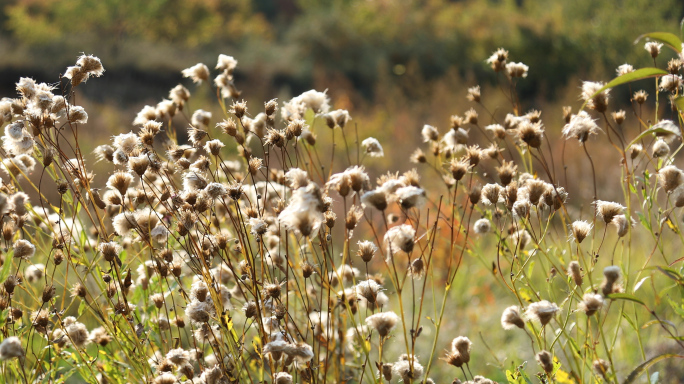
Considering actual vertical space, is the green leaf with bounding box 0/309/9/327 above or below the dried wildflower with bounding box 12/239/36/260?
below

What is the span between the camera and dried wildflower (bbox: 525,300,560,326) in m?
1.18

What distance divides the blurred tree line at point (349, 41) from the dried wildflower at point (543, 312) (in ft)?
38.9

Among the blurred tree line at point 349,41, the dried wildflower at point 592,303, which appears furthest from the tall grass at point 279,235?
the blurred tree line at point 349,41

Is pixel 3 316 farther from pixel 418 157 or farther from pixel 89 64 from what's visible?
pixel 418 157

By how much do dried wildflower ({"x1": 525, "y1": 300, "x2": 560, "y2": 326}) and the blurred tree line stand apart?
1185 cm

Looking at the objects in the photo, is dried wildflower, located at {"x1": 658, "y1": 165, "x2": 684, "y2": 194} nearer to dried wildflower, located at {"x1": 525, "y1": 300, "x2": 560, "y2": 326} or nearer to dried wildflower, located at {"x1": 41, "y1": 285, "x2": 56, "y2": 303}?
dried wildflower, located at {"x1": 525, "y1": 300, "x2": 560, "y2": 326}

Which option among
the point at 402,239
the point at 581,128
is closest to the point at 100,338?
the point at 402,239

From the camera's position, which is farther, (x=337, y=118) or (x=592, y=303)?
(x=337, y=118)

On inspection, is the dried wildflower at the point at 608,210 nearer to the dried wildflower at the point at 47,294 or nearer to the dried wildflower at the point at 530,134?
the dried wildflower at the point at 530,134

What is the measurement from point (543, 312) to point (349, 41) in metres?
16.1

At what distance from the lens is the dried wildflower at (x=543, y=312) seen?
1.18 m

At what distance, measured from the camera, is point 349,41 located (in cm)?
1673

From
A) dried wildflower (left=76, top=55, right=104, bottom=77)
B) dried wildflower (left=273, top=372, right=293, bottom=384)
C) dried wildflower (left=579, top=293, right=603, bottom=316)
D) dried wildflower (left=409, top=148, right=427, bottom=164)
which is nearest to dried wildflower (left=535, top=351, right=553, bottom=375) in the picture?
dried wildflower (left=579, top=293, right=603, bottom=316)

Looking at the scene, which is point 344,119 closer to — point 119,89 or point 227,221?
point 227,221
